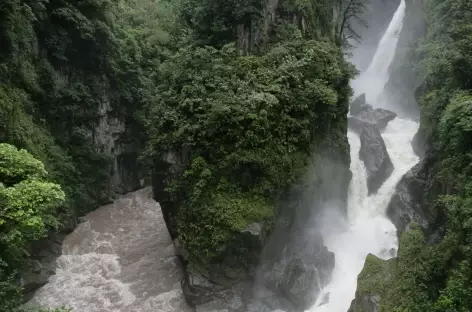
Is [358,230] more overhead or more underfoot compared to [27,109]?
more underfoot

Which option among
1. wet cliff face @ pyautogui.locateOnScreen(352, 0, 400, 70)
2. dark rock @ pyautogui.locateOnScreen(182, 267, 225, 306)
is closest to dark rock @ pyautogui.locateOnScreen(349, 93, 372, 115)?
wet cliff face @ pyautogui.locateOnScreen(352, 0, 400, 70)

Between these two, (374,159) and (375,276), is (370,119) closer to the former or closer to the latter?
→ (374,159)

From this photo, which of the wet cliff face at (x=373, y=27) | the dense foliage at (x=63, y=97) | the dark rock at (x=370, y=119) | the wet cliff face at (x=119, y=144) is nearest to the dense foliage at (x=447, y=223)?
the dark rock at (x=370, y=119)

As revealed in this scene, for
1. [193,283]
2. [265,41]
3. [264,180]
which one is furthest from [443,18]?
[193,283]

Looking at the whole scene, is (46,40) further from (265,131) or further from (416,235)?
(416,235)

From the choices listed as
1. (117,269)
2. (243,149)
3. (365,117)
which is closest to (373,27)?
(365,117)

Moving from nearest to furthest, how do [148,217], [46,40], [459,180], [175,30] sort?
[459,180], [46,40], [148,217], [175,30]
